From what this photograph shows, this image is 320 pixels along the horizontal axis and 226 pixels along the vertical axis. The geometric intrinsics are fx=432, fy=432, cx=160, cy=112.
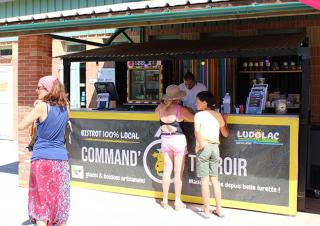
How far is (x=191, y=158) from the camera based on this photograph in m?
6.36

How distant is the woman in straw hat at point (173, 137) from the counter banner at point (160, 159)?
1.24ft

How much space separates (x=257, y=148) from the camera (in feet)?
19.4

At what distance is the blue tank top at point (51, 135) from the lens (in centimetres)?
417

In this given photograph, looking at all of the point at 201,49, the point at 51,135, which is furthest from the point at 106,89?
the point at 51,135

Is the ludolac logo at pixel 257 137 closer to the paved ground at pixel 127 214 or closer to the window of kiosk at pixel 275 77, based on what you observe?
the paved ground at pixel 127 214

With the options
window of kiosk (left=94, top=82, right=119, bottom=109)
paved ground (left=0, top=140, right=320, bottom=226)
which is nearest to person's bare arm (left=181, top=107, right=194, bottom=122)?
paved ground (left=0, top=140, right=320, bottom=226)

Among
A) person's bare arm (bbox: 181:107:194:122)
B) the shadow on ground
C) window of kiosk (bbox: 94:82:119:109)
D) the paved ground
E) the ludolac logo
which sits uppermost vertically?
window of kiosk (bbox: 94:82:119:109)

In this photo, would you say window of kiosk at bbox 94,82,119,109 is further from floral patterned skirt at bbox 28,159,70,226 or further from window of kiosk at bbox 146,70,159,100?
floral patterned skirt at bbox 28,159,70,226

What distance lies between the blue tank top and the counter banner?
8.31 feet

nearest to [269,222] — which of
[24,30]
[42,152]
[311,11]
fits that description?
[311,11]

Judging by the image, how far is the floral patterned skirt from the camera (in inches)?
165

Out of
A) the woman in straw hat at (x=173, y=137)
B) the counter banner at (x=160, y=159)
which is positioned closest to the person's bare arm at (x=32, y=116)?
the woman in straw hat at (x=173, y=137)

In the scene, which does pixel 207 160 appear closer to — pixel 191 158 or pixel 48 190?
pixel 191 158

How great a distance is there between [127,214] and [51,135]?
2131 millimetres
